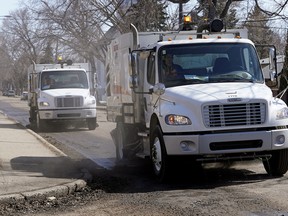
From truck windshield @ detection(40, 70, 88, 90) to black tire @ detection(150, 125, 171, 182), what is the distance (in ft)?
42.6

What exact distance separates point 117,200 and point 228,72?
10.8 ft

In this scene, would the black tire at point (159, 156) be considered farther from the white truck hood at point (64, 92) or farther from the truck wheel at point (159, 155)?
the white truck hood at point (64, 92)

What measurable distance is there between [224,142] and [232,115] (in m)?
0.47

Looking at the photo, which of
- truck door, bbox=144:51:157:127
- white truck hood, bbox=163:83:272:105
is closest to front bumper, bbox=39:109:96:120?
truck door, bbox=144:51:157:127

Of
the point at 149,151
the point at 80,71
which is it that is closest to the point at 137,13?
the point at 80,71

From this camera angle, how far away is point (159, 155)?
32.7 ft

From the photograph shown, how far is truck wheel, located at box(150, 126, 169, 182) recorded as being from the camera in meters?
9.73

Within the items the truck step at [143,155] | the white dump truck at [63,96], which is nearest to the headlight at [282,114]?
the truck step at [143,155]

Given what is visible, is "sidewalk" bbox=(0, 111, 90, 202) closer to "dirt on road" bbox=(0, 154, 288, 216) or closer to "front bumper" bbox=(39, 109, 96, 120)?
"dirt on road" bbox=(0, 154, 288, 216)

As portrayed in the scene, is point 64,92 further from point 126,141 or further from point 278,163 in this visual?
point 278,163

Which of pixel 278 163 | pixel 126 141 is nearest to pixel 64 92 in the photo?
pixel 126 141

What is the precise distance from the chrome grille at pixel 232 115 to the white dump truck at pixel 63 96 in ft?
43.5

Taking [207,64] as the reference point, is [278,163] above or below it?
below

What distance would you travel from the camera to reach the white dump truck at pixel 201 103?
938 cm
